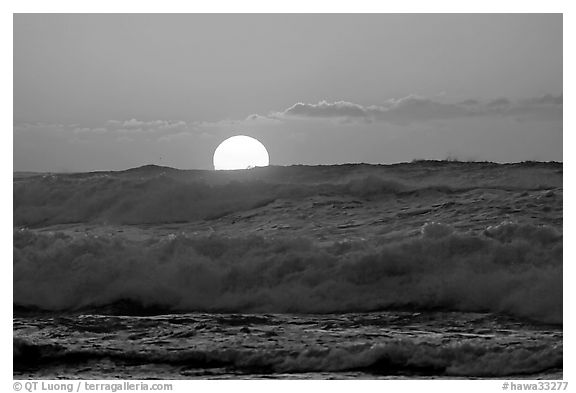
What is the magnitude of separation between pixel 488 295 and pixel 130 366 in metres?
4.52

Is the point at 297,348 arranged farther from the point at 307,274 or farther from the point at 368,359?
the point at 307,274

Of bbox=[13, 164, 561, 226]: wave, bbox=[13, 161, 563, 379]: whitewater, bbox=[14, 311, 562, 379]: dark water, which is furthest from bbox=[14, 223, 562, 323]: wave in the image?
bbox=[13, 164, 561, 226]: wave

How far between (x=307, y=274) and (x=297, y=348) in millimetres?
2961

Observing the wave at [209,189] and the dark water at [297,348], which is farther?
the wave at [209,189]

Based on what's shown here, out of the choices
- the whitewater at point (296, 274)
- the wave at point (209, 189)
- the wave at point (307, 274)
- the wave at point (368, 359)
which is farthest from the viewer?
the wave at point (209, 189)

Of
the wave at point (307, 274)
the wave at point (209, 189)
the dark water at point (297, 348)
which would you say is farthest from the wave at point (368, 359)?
the wave at point (209, 189)

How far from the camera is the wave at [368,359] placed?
697 centimetres

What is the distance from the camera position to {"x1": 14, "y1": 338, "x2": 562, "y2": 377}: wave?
6.97 m

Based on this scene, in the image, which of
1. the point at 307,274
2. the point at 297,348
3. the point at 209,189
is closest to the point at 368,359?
the point at 297,348

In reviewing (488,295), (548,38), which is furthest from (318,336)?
(548,38)

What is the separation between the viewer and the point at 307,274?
34.3 feet

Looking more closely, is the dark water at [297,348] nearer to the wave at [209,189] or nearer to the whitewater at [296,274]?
the whitewater at [296,274]

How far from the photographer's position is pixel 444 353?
7188 millimetres
